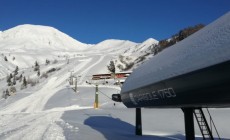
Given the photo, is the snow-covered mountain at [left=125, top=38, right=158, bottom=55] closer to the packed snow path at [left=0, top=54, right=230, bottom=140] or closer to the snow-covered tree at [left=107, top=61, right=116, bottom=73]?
the snow-covered tree at [left=107, top=61, right=116, bottom=73]

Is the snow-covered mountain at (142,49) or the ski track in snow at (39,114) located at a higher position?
the snow-covered mountain at (142,49)

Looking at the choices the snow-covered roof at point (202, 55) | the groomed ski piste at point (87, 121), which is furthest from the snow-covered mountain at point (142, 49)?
the snow-covered roof at point (202, 55)

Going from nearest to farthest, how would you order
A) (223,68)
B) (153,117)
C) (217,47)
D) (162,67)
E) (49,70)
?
(223,68)
(217,47)
(162,67)
(153,117)
(49,70)

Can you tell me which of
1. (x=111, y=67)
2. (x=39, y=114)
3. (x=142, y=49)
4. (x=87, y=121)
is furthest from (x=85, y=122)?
(x=142, y=49)

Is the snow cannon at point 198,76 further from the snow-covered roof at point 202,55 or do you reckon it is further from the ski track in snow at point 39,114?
the ski track in snow at point 39,114

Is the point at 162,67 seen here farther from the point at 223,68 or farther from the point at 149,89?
the point at 223,68

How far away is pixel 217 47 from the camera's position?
6.66m

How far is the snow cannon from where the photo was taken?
6.41 metres

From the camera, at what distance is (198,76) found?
697cm

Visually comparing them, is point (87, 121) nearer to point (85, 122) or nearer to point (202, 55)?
point (85, 122)

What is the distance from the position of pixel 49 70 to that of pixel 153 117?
73827 mm

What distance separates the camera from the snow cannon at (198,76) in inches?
253

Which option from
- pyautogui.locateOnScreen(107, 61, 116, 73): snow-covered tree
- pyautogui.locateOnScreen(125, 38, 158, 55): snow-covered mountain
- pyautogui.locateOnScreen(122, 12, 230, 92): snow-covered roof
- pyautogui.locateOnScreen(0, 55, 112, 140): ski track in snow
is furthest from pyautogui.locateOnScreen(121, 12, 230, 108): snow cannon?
pyautogui.locateOnScreen(125, 38, 158, 55): snow-covered mountain

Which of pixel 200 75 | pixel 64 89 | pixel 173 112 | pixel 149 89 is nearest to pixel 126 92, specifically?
pixel 149 89
